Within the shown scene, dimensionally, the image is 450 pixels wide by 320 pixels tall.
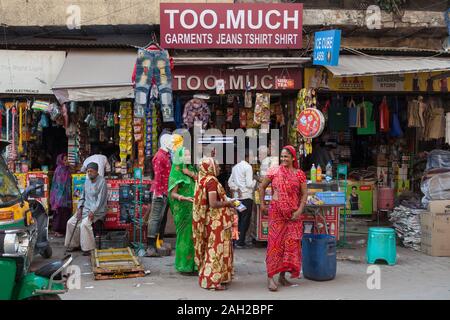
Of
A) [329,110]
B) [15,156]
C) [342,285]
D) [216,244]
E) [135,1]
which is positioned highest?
[135,1]

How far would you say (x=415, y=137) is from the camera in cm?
1278

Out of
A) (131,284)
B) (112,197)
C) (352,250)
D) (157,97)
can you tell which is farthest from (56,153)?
(352,250)

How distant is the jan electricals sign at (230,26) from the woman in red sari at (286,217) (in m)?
4.41

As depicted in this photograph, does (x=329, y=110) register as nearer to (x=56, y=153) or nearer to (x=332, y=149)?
(x=332, y=149)

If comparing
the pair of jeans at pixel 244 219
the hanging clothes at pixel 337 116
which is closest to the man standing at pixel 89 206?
the pair of jeans at pixel 244 219

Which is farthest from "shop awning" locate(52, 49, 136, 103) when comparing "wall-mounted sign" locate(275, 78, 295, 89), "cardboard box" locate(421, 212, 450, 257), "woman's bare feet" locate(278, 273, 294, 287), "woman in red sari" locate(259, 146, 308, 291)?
"cardboard box" locate(421, 212, 450, 257)

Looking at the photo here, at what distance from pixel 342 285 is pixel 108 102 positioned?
627cm

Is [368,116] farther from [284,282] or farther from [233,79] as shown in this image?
[284,282]

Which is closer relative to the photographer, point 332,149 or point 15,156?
point 15,156

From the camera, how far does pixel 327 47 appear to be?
33.2ft

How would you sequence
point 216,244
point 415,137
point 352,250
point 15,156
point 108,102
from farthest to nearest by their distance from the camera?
point 415,137 < point 108,102 < point 15,156 < point 352,250 < point 216,244

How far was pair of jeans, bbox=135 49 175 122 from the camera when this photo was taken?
9469 millimetres

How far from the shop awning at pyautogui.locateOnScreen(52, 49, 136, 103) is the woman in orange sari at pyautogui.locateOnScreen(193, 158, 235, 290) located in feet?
11.3

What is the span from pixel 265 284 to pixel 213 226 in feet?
3.56
